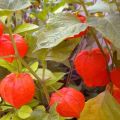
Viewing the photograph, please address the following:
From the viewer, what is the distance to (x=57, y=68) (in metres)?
0.89

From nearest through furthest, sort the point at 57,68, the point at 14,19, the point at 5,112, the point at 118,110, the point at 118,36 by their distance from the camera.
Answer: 1. the point at 118,36
2. the point at 118,110
3. the point at 5,112
4. the point at 57,68
5. the point at 14,19

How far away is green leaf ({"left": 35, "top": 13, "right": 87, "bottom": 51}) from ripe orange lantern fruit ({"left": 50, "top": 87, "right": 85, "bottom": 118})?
110 mm

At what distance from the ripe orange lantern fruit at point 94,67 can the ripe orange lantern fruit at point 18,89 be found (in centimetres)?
9

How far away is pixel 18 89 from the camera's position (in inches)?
19.3

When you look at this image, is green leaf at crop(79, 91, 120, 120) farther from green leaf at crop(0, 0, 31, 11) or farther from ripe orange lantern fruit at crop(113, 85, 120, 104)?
green leaf at crop(0, 0, 31, 11)

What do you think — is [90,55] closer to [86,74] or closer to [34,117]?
[86,74]

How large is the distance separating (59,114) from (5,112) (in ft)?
0.78

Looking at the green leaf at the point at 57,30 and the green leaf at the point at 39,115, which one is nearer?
the green leaf at the point at 57,30

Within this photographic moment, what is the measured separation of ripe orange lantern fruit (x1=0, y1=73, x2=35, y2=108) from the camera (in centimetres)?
49

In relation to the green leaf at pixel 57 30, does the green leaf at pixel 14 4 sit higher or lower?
higher

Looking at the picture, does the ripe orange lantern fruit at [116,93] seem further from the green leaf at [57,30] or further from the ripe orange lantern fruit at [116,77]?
the green leaf at [57,30]

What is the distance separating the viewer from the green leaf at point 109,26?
41cm

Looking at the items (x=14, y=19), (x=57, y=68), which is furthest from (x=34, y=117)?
(x=14, y=19)

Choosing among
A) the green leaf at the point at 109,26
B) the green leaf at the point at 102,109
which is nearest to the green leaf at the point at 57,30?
the green leaf at the point at 109,26
